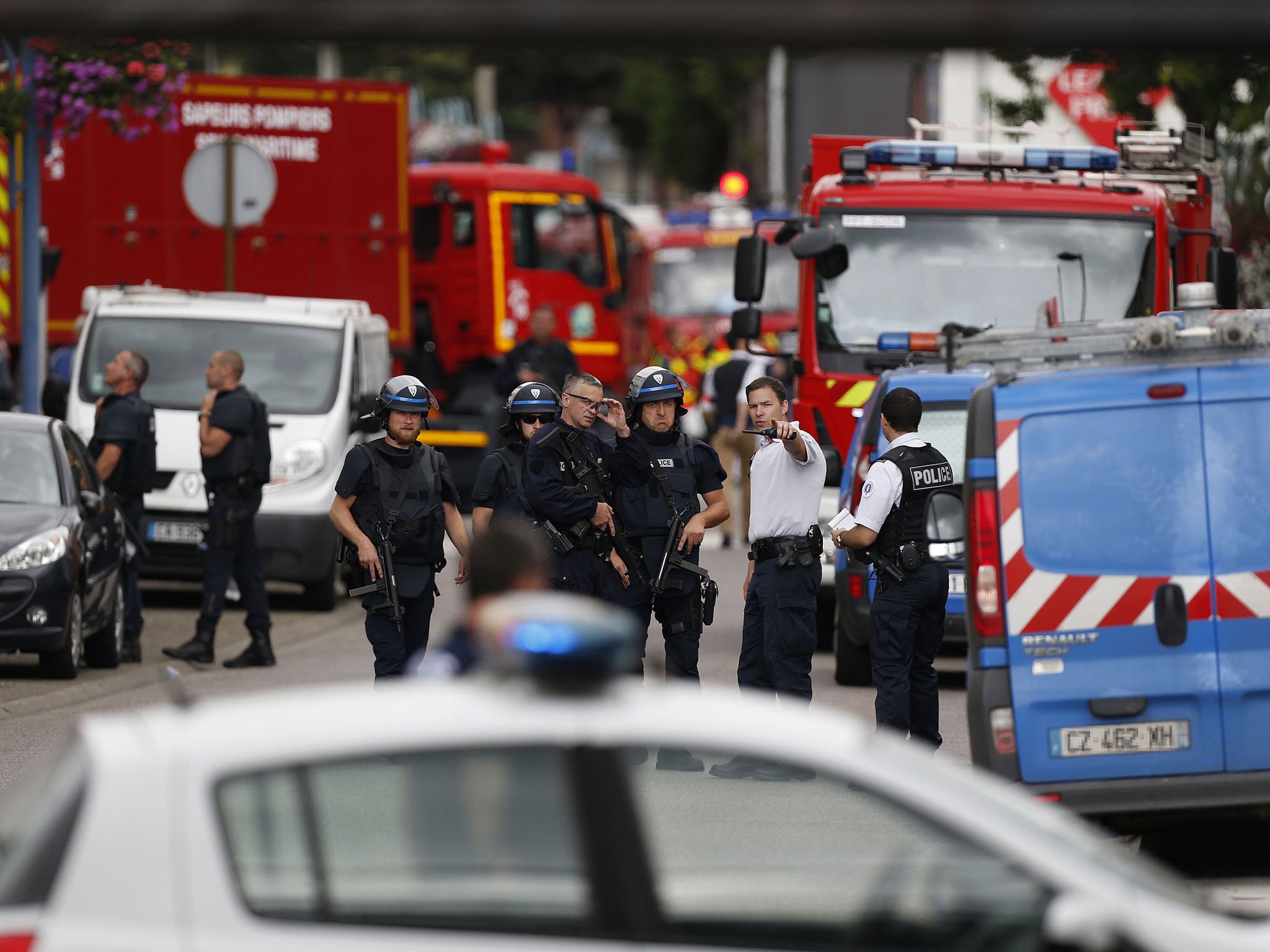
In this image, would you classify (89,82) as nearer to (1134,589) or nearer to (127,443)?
(127,443)

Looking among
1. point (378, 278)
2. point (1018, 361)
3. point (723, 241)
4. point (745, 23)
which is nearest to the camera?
point (745, 23)

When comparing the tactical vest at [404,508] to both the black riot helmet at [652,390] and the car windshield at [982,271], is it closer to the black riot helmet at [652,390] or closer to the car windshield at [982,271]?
the black riot helmet at [652,390]

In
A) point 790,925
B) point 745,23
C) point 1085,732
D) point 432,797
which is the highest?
point 745,23

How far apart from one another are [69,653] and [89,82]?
6.09 metres

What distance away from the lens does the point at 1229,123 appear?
24234 millimetres

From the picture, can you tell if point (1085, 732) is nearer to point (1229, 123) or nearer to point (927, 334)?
point (927, 334)

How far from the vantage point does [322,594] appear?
17.2 meters

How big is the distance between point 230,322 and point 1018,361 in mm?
9681

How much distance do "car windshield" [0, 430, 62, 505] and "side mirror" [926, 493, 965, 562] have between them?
16.4 ft

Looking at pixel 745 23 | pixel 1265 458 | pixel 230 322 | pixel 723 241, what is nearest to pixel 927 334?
pixel 230 322

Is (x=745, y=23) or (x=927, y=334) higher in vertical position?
(x=745, y=23)

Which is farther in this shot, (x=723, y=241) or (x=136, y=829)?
(x=723, y=241)

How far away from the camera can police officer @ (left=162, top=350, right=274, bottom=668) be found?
13.5 m

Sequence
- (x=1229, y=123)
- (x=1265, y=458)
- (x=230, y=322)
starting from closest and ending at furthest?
(x=1265, y=458)
(x=230, y=322)
(x=1229, y=123)
